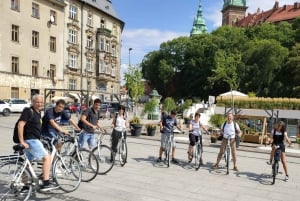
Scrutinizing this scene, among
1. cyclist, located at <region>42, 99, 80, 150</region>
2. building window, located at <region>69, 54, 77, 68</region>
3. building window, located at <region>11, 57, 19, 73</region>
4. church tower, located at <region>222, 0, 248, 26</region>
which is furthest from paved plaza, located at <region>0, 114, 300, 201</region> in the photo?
church tower, located at <region>222, 0, 248, 26</region>

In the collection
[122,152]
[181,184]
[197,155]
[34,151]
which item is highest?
[34,151]

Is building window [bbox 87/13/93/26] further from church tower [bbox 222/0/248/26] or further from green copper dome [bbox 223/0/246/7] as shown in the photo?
green copper dome [bbox 223/0/246/7]

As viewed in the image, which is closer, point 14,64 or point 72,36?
point 14,64

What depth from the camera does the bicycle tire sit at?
926cm

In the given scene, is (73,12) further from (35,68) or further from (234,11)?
(234,11)

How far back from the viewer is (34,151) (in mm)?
6711

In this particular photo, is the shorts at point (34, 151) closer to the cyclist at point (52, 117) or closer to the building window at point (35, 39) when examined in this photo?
the cyclist at point (52, 117)

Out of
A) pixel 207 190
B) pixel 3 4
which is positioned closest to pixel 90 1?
pixel 3 4

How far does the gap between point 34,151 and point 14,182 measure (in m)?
0.63

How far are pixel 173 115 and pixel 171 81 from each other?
187 ft

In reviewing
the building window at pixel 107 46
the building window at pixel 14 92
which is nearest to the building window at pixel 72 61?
the building window at pixel 107 46

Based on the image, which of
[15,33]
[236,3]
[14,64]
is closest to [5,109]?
[14,64]

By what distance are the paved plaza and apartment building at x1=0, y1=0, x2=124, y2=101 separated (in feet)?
74.7

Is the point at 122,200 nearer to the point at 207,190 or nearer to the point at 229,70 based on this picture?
the point at 207,190
